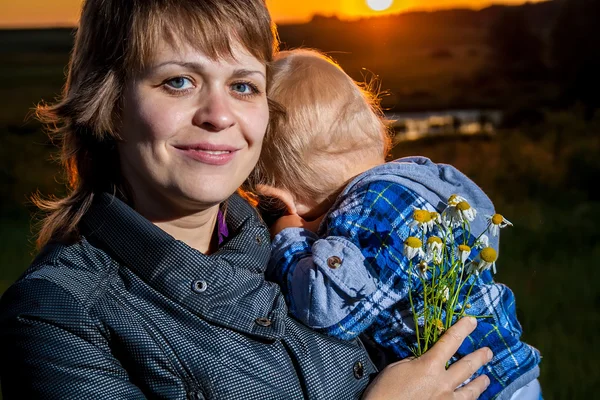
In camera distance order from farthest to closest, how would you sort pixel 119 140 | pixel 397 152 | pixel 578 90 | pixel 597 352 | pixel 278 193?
pixel 578 90
pixel 397 152
pixel 597 352
pixel 278 193
pixel 119 140

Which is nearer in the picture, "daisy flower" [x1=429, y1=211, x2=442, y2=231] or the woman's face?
the woman's face

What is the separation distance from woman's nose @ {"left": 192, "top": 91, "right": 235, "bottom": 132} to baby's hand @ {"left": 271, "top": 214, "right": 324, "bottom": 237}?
1.96 ft

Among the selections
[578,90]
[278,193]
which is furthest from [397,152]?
[278,193]

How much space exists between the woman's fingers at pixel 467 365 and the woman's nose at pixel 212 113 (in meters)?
0.99

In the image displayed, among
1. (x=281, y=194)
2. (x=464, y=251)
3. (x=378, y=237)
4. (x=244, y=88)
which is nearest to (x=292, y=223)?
(x=281, y=194)

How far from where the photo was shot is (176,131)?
2281 mm

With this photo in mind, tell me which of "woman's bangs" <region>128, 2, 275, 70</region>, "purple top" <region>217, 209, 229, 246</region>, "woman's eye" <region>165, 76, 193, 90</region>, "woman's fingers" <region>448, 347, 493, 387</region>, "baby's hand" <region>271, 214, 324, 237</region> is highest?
"woman's bangs" <region>128, 2, 275, 70</region>

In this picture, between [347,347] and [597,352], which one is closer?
[347,347]

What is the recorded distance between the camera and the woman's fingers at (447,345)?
246cm

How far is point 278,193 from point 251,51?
67 cm

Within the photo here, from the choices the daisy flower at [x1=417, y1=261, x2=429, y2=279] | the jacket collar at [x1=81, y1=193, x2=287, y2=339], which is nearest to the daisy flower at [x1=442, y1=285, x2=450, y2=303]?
the daisy flower at [x1=417, y1=261, x2=429, y2=279]

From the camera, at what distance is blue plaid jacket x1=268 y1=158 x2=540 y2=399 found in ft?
8.05

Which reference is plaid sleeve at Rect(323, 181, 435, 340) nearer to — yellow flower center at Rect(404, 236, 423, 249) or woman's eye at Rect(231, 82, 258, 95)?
yellow flower center at Rect(404, 236, 423, 249)

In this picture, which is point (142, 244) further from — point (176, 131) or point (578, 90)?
point (578, 90)
